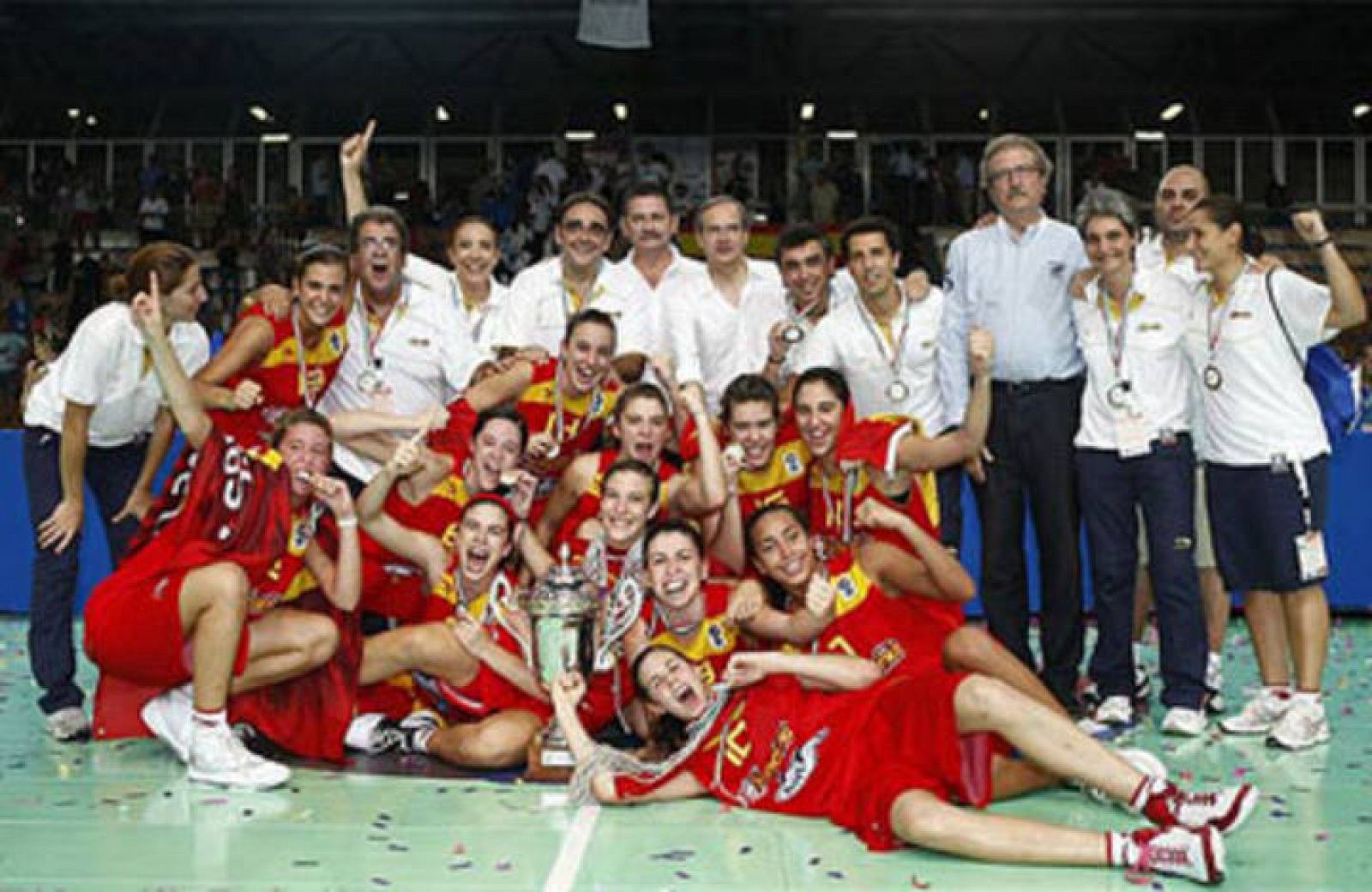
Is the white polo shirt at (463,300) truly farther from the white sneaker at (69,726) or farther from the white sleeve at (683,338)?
the white sneaker at (69,726)

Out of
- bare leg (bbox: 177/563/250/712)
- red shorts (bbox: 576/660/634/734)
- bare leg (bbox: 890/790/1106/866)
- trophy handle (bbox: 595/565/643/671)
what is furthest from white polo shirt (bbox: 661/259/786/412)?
bare leg (bbox: 890/790/1106/866)

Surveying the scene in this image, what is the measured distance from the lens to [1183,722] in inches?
217

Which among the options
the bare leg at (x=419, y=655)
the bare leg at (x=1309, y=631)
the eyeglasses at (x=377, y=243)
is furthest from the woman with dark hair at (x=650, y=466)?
the bare leg at (x=1309, y=631)

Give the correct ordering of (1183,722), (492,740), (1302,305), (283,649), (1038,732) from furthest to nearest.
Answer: (1183,722), (1302,305), (283,649), (492,740), (1038,732)

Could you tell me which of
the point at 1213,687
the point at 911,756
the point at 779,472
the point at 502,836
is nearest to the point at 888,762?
the point at 911,756

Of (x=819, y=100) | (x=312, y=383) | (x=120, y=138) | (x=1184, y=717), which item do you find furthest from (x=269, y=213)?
(x=1184, y=717)

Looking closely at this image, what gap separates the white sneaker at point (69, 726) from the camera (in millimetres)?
5590

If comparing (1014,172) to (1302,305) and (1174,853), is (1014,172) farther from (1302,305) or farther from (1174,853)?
(1174,853)

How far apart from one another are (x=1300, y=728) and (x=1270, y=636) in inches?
17.3

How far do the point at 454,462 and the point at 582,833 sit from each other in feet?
6.26

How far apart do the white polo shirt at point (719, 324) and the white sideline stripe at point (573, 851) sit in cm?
207

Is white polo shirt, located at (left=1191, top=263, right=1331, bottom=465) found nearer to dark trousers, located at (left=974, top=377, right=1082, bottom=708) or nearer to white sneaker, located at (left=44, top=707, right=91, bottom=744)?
dark trousers, located at (left=974, top=377, right=1082, bottom=708)

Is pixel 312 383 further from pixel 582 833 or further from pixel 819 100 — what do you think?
pixel 819 100

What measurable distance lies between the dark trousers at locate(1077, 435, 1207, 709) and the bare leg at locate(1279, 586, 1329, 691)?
325 millimetres
